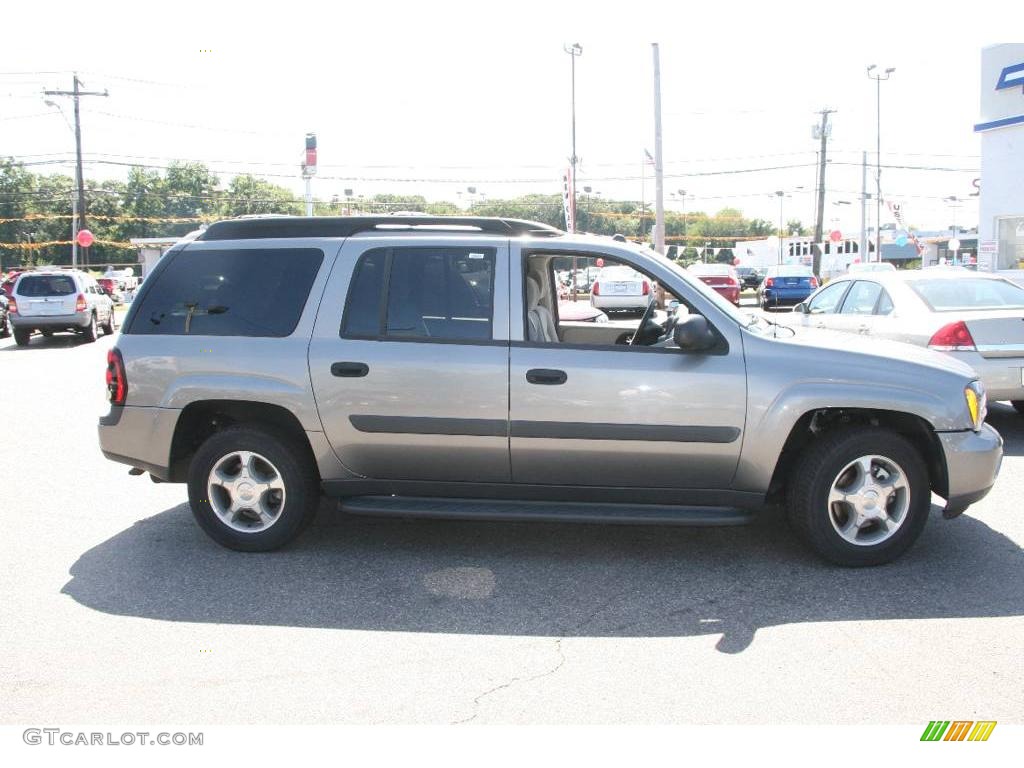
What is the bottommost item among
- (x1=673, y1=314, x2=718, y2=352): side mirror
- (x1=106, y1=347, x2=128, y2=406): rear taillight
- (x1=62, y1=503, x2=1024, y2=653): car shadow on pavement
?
(x1=62, y1=503, x2=1024, y2=653): car shadow on pavement

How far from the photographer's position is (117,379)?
563 centimetres

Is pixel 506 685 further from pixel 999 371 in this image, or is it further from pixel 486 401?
pixel 999 371

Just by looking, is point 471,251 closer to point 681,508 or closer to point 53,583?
point 681,508

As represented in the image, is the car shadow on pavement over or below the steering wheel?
below

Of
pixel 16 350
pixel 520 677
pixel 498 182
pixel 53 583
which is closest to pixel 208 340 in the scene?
pixel 53 583

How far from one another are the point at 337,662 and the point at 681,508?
209cm

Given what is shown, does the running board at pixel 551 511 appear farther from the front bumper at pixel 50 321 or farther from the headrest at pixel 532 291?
the front bumper at pixel 50 321

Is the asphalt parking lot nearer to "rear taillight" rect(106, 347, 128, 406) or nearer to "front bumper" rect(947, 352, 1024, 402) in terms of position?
"rear taillight" rect(106, 347, 128, 406)

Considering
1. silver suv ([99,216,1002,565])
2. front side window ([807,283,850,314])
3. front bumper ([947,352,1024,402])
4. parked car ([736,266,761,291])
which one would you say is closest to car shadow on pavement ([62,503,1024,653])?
silver suv ([99,216,1002,565])

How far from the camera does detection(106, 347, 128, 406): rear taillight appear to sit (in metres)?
5.61

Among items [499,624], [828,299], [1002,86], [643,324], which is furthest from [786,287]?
[499,624]

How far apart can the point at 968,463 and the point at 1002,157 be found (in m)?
20.7

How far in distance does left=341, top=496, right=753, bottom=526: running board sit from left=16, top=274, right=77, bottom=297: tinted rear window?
19040 millimetres

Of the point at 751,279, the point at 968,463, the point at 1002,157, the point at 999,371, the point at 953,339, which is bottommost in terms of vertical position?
the point at 968,463
